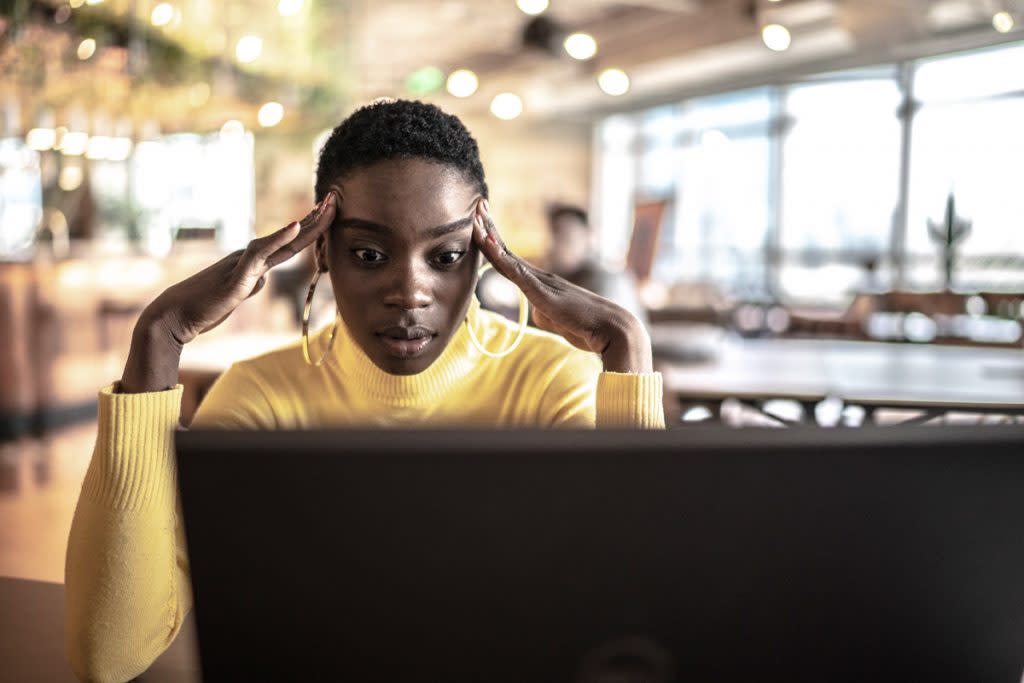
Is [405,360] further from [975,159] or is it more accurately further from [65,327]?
[975,159]

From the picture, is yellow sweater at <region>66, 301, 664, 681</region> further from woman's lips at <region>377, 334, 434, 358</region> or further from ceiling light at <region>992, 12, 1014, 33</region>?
ceiling light at <region>992, 12, 1014, 33</region>

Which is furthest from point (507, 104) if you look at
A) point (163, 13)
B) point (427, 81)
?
point (427, 81)

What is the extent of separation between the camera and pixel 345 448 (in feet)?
1.56

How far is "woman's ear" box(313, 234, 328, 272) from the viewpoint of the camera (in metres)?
1.01

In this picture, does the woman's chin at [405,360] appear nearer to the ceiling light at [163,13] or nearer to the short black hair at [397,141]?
the short black hair at [397,141]

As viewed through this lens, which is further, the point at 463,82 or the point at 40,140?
the point at 40,140

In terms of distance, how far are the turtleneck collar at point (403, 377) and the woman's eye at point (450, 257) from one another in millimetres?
84

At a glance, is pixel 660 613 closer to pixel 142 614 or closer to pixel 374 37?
pixel 142 614

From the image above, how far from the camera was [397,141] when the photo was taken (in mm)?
961

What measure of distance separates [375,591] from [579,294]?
58cm

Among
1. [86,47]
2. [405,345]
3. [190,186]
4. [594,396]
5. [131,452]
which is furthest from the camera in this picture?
[190,186]

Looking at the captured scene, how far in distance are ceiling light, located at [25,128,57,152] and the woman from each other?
7.40 meters

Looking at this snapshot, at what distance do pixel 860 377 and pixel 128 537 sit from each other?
7.94 ft

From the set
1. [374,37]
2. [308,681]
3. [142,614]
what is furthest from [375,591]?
[374,37]
